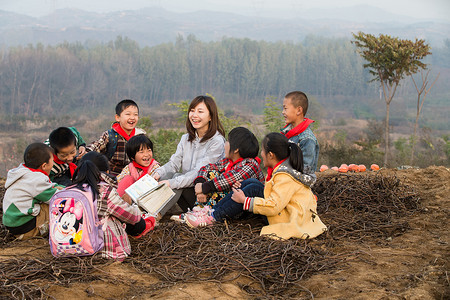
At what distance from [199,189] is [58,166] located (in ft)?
5.45

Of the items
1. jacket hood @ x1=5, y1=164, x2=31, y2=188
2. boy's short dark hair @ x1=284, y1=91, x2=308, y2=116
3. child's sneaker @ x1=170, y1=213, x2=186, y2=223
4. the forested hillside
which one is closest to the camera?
jacket hood @ x1=5, y1=164, x2=31, y2=188

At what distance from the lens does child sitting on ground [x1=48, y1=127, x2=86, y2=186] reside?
4.84 m

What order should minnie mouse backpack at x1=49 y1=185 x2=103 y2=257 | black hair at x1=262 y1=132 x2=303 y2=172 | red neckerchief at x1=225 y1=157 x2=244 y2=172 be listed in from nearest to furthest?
minnie mouse backpack at x1=49 y1=185 x2=103 y2=257 < black hair at x1=262 y1=132 x2=303 y2=172 < red neckerchief at x1=225 y1=157 x2=244 y2=172

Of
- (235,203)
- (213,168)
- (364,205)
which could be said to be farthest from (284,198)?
(364,205)

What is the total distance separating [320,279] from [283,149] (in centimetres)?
137

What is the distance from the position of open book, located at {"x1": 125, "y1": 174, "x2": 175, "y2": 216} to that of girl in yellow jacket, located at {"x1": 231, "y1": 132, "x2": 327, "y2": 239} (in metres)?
0.76

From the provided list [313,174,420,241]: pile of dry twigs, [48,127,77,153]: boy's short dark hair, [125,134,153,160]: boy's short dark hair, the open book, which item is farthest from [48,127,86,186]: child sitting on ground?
[313,174,420,241]: pile of dry twigs

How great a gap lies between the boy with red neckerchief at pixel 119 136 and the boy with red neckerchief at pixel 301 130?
1.96 metres

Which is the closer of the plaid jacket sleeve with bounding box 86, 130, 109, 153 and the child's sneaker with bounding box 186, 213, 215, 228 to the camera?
the child's sneaker with bounding box 186, 213, 215, 228

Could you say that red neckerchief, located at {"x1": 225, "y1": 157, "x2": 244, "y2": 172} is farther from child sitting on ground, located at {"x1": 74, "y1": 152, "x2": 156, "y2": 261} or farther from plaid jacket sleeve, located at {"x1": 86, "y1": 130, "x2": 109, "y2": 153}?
plaid jacket sleeve, located at {"x1": 86, "y1": 130, "x2": 109, "y2": 153}

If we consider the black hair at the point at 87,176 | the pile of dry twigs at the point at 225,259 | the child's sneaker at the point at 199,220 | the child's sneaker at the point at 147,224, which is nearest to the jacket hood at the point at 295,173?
the pile of dry twigs at the point at 225,259

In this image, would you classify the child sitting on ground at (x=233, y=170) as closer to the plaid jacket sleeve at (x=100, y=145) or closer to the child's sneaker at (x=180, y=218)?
the child's sneaker at (x=180, y=218)

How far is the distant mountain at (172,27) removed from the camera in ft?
112

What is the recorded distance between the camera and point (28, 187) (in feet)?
13.3
